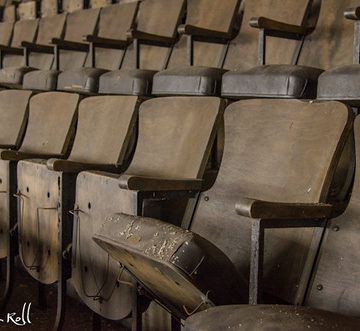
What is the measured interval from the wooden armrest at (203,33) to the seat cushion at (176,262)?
0.32m

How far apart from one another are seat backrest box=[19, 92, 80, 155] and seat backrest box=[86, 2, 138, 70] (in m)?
0.19

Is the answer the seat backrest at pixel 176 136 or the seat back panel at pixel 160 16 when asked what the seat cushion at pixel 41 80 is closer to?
the seat back panel at pixel 160 16

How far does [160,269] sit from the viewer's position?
0.31 meters

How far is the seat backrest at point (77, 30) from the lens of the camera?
933mm

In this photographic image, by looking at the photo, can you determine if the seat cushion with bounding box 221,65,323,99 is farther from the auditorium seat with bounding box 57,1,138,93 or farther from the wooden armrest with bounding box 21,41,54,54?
the wooden armrest with bounding box 21,41,54,54

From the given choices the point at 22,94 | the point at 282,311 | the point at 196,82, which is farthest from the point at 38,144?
the point at 282,311

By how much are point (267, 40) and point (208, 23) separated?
0.10m

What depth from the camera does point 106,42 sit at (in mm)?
810

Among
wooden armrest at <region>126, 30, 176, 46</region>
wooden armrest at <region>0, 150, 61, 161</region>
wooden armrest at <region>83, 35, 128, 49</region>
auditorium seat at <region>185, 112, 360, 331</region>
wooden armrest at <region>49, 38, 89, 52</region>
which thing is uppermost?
wooden armrest at <region>126, 30, 176, 46</region>

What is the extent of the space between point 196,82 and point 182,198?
127mm

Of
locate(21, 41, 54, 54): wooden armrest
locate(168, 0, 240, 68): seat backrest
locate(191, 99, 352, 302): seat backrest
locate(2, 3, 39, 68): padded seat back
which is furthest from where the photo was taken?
locate(2, 3, 39, 68): padded seat back

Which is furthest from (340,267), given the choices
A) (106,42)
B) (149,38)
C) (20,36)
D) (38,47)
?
(20,36)

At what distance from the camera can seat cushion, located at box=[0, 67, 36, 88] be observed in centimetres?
86

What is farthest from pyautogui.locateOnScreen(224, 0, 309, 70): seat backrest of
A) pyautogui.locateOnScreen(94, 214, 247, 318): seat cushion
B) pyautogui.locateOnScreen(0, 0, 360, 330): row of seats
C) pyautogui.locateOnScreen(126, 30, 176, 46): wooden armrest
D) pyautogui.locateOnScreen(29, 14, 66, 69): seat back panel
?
pyautogui.locateOnScreen(29, 14, 66, 69): seat back panel
